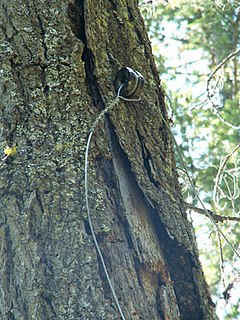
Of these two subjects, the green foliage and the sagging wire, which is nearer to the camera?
the sagging wire

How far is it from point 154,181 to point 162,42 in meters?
7.25

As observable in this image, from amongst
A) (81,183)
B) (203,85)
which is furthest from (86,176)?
(203,85)

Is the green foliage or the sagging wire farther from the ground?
the green foliage

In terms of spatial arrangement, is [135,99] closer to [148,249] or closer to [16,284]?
[148,249]

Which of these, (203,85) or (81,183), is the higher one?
(203,85)

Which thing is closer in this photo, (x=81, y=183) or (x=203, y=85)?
(x=81, y=183)

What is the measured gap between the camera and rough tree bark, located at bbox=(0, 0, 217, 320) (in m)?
1.45

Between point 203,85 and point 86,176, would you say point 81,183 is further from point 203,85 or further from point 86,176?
point 203,85

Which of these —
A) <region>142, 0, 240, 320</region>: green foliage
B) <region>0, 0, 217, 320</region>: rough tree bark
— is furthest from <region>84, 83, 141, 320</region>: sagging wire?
<region>142, 0, 240, 320</region>: green foliage

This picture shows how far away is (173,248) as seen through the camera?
167 cm

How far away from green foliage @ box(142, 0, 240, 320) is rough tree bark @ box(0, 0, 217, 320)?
447cm

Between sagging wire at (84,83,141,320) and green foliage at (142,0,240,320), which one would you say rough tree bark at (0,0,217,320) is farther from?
green foliage at (142,0,240,320)

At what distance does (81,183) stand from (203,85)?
23.0ft

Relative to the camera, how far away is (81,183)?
1.55 metres
